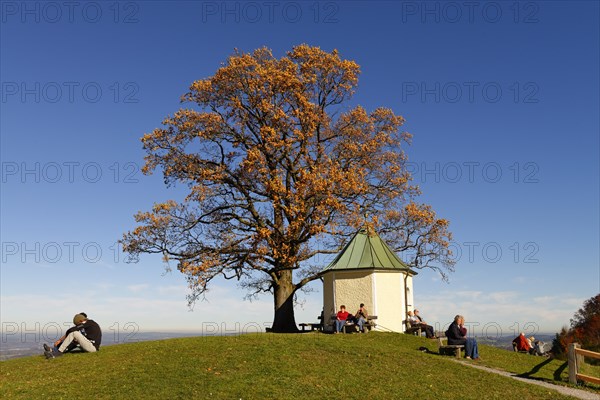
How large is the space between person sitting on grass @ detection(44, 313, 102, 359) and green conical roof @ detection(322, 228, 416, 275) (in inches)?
543

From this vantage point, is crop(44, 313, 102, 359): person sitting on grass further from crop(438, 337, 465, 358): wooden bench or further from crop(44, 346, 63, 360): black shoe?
crop(438, 337, 465, 358): wooden bench

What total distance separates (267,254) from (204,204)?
492 centimetres

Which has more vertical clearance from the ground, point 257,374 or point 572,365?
point 257,374

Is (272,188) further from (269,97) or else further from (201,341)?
(201,341)

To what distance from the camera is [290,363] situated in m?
18.2

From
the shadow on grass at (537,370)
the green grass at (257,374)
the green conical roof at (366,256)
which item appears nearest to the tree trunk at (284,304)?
the green conical roof at (366,256)

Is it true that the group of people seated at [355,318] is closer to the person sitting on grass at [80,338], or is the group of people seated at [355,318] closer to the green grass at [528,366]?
the green grass at [528,366]

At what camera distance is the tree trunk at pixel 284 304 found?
32.9m

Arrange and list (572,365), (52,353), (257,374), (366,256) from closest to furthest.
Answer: (257,374), (572,365), (52,353), (366,256)

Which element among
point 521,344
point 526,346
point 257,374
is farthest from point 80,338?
point 526,346

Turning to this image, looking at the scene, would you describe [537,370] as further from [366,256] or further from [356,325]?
[366,256]

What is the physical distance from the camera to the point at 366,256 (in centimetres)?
3170

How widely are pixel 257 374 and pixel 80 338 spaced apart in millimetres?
8392

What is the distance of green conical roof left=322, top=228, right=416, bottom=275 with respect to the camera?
31.2 m
